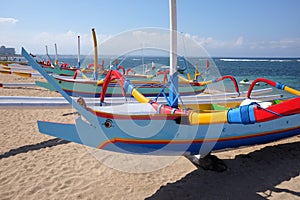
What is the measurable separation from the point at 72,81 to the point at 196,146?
6618 millimetres

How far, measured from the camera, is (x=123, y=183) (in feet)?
10.9

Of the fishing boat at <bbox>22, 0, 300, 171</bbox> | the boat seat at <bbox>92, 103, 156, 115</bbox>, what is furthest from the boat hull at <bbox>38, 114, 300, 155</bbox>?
the boat seat at <bbox>92, 103, 156, 115</bbox>

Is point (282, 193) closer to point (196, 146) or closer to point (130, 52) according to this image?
point (196, 146)

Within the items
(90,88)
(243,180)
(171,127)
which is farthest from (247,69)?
(171,127)

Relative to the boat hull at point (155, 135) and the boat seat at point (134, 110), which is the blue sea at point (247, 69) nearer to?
the boat seat at point (134, 110)

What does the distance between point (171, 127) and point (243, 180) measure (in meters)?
1.47

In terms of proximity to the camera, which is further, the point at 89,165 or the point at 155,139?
the point at 89,165

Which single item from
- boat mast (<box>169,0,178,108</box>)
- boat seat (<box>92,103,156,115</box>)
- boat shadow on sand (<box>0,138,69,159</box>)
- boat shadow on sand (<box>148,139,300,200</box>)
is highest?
boat mast (<box>169,0,178,108</box>)

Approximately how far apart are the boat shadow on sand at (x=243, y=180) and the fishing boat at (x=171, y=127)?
51cm

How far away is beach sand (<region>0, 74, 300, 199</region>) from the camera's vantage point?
306 cm

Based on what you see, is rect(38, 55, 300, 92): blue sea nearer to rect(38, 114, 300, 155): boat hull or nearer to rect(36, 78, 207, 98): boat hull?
rect(36, 78, 207, 98): boat hull

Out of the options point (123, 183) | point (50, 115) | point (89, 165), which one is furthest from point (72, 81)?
point (123, 183)

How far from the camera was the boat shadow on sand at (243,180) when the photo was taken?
3.05 m

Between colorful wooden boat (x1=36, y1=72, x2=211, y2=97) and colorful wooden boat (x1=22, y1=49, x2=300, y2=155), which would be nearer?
colorful wooden boat (x1=22, y1=49, x2=300, y2=155)
